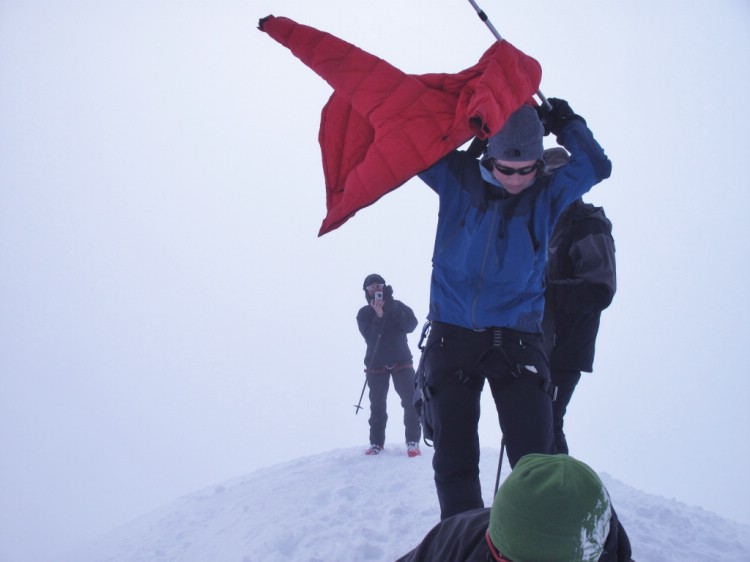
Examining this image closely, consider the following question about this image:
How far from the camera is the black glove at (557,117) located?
326cm

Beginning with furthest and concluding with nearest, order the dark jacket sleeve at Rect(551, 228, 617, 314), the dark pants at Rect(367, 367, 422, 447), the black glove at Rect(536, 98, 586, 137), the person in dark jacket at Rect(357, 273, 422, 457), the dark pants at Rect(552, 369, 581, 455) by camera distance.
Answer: the person in dark jacket at Rect(357, 273, 422, 457)
the dark pants at Rect(367, 367, 422, 447)
the dark pants at Rect(552, 369, 581, 455)
the dark jacket sleeve at Rect(551, 228, 617, 314)
the black glove at Rect(536, 98, 586, 137)

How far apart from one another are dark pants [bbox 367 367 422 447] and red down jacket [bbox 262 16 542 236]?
523cm

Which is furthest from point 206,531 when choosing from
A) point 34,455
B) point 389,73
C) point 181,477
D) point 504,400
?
point 34,455

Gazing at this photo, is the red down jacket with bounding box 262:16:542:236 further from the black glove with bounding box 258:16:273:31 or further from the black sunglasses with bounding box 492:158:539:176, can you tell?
the black sunglasses with bounding box 492:158:539:176

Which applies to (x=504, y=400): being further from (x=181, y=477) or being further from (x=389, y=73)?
(x=181, y=477)

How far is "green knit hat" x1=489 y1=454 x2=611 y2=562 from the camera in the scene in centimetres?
192

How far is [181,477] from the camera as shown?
4690 inches

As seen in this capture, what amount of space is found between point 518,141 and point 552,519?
181 cm

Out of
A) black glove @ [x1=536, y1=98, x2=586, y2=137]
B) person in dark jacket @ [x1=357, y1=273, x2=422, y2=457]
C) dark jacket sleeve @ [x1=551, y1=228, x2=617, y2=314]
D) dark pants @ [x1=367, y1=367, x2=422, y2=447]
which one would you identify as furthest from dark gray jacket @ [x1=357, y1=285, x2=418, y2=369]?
black glove @ [x1=536, y1=98, x2=586, y2=137]

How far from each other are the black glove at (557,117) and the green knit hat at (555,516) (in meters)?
2.00

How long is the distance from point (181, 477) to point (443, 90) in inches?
5094

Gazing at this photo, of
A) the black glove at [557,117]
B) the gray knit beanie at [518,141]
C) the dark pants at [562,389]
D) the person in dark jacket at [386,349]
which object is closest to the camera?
the gray knit beanie at [518,141]

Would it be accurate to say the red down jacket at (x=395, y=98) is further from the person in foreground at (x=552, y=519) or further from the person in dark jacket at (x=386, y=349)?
the person in dark jacket at (x=386, y=349)

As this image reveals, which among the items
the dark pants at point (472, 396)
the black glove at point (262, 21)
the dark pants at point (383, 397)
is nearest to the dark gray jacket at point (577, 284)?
the dark pants at point (472, 396)
